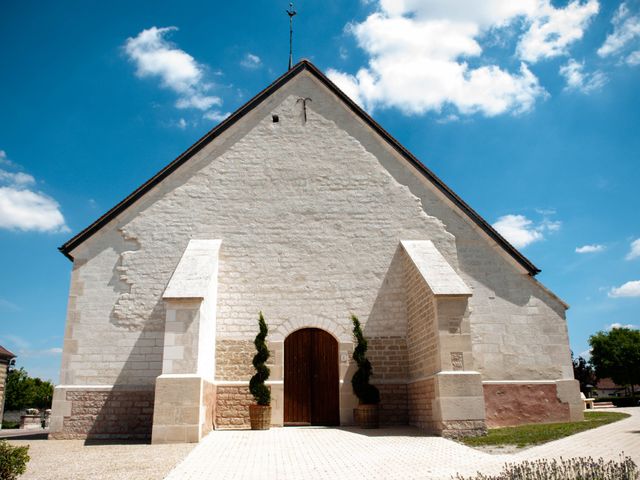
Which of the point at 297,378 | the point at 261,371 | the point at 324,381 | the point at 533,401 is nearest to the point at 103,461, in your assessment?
the point at 261,371

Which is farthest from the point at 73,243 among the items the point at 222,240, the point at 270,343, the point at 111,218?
the point at 270,343

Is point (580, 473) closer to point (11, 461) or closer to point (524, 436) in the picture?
point (524, 436)

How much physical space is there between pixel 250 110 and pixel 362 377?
7.25m

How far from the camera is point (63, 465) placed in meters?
7.14

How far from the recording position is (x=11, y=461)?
5156 millimetres

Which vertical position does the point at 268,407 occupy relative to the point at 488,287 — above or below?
below

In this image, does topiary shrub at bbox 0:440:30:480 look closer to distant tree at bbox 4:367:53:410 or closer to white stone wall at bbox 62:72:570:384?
white stone wall at bbox 62:72:570:384

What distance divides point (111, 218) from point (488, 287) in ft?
29.8

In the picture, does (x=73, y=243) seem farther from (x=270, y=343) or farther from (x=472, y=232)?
(x=472, y=232)

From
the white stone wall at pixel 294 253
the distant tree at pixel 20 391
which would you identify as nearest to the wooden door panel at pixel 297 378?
the white stone wall at pixel 294 253

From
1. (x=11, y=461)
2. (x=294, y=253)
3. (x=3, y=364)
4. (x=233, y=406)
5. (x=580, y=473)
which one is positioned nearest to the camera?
(x=11, y=461)

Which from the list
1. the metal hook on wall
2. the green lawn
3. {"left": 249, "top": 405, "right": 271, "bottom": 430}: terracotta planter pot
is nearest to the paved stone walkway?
the green lawn

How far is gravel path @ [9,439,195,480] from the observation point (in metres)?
6.28

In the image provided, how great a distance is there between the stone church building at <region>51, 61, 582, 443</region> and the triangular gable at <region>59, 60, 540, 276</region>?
3 cm
